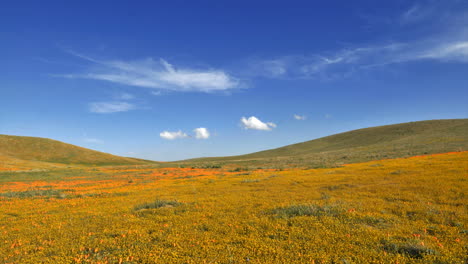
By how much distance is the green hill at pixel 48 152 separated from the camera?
358 ft

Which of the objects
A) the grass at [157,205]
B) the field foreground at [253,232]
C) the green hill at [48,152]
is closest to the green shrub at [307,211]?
the field foreground at [253,232]

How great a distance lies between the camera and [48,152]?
11806cm

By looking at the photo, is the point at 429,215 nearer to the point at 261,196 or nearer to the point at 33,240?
the point at 261,196

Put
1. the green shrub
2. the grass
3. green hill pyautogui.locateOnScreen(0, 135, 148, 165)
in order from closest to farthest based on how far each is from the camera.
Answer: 1. the green shrub
2. the grass
3. green hill pyautogui.locateOnScreen(0, 135, 148, 165)

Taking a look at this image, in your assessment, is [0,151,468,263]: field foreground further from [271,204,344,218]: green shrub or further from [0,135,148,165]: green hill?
[0,135,148,165]: green hill

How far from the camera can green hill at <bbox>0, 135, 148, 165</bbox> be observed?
4294 inches

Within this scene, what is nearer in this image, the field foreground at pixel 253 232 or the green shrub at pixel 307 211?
the field foreground at pixel 253 232

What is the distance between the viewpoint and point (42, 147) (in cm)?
12181

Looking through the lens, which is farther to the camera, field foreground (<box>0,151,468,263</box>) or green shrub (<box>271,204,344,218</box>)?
green shrub (<box>271,204,344,218</box>)

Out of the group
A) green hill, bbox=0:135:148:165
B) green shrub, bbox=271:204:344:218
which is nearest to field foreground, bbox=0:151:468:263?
green shrub, bbox=271:204:344:218

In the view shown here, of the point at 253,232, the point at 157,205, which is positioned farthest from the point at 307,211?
the point at 157,205

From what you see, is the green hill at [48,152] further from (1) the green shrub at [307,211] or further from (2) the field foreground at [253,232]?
(1) the green shrub at [307,211]

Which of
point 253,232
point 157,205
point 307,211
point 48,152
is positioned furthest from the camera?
point 48,152

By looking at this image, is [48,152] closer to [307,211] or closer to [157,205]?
[157,205]
